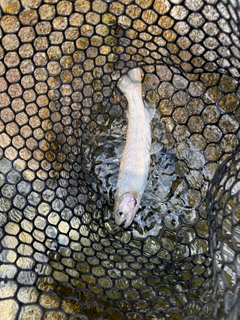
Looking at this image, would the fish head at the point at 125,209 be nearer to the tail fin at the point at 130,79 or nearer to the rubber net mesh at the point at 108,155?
the rubber net mesh at the point at 108,155

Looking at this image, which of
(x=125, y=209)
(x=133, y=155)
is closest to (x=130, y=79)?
(x=133, y=155)

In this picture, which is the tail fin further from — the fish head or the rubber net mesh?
the fish head

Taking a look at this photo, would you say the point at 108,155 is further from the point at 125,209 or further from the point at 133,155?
the point at 125,209

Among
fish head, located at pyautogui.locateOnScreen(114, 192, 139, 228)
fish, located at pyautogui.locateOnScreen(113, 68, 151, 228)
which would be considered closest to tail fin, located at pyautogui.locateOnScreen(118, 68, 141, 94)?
fish, located at pyautogui.locateOnScreen(113, 68, 151, 228)

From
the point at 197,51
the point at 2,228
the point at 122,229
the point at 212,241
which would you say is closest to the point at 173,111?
the point at 197,51

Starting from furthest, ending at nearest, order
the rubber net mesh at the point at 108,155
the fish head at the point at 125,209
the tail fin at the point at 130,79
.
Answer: the tail fin at the point at 130,79 < the fish head at the point at 125,209 < the rubber net mesh at the point at 108,155

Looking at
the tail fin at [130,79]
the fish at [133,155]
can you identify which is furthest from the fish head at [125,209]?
the tail fin at [130,79]
